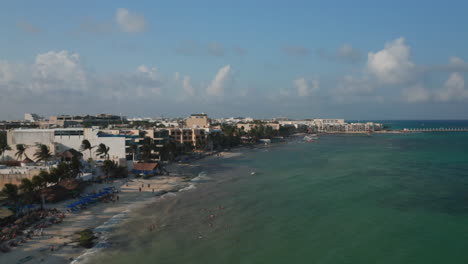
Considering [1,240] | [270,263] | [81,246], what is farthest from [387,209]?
[1,240]

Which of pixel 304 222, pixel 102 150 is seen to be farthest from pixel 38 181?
pixel 304 222

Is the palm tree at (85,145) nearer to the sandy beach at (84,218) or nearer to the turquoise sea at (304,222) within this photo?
the sandy beach at (84,218)

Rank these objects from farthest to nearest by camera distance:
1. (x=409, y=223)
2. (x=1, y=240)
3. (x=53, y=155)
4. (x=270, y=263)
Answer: (x=53, y=155)
(x=409, y=223)
(x=1, y=240)
(x=270, y=263)

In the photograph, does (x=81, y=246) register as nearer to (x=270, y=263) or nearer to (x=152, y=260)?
(x=152, y=260)

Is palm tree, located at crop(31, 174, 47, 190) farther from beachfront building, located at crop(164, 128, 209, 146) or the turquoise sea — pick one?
beachfront building, located at crop(164, 128, 209, 146)

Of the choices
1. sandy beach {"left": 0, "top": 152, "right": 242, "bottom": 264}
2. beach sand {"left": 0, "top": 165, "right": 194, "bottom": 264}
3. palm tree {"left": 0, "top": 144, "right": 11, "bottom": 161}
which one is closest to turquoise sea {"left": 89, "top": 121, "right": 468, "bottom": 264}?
sandy beach {"left": 0, "top": 152, "right": 242, "bottom": 264}

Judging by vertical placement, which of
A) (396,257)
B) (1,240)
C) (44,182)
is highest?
(44,182)

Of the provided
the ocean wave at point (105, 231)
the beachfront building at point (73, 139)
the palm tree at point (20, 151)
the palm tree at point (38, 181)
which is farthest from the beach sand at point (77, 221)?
the palm tree at point (20, 151)

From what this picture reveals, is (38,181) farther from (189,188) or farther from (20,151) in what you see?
(20,151)
